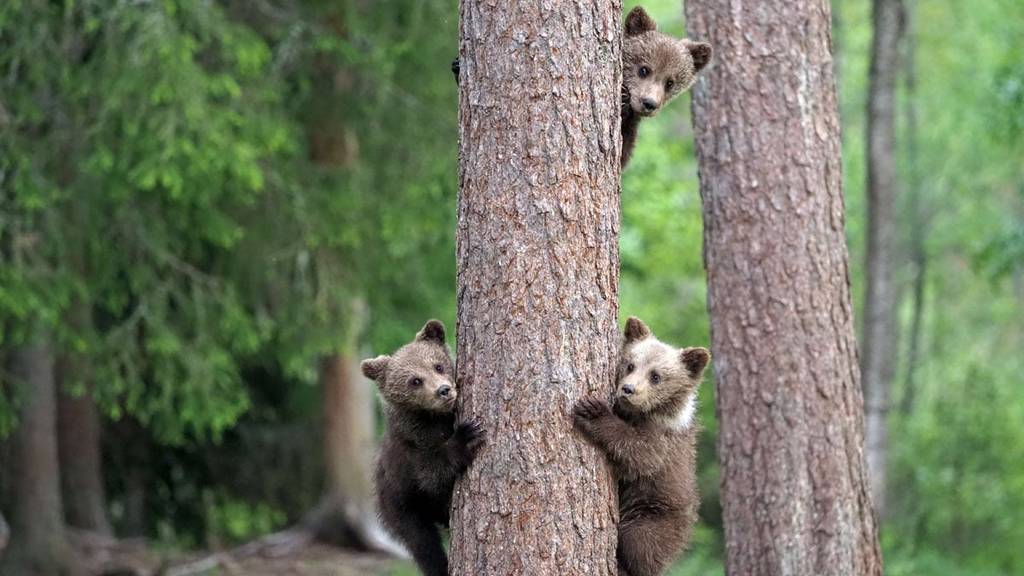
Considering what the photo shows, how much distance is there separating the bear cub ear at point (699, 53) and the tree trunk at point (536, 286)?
218cm

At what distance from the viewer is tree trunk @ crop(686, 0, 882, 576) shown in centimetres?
731

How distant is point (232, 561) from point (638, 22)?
1089cm

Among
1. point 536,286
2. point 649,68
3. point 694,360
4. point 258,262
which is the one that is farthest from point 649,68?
point 258,262

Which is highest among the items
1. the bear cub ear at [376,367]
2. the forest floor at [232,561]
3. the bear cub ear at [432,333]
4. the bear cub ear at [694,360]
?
the bear cub ear at [432,333]

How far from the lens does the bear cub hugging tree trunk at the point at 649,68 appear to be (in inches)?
270

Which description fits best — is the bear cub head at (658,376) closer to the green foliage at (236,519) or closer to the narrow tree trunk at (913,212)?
the green foliage at (236,519)

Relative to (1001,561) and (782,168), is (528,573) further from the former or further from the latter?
(1001,561)

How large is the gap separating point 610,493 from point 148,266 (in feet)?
28.1

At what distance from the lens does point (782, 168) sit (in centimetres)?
738

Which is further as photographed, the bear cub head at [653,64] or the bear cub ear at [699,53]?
the bear cub ear at [699,53]

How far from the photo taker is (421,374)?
5.87 meters

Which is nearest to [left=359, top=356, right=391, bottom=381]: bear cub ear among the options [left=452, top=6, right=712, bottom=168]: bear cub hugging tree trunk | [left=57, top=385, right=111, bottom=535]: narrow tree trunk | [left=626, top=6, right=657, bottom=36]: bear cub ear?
[left=452, top=6, right=712, bottom=168]: bear cub hugging tree trunk

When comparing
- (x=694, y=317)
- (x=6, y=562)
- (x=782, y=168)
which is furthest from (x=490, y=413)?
(x=694, y=317)

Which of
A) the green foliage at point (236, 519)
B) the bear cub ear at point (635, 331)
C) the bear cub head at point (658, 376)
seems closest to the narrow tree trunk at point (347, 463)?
the green foliage at point (236, 519)
